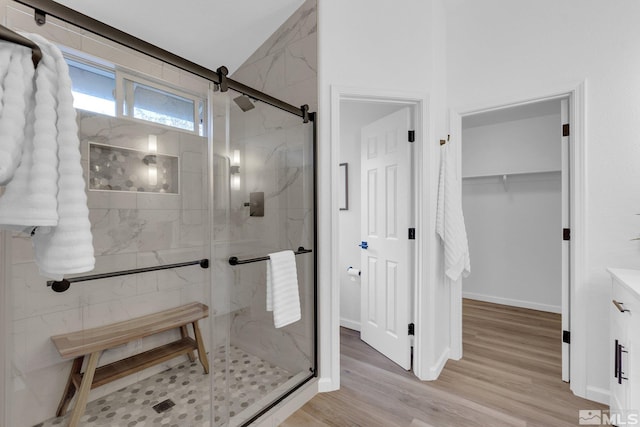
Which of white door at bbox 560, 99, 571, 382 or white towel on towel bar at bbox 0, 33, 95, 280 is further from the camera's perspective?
white door at bbox 560, 99, 571, 382

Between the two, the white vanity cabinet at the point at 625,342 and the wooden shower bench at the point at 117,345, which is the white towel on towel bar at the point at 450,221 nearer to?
the white vanity cabinet at the point at 625,342

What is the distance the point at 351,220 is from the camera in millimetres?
3195

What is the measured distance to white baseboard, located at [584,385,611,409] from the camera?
196cm

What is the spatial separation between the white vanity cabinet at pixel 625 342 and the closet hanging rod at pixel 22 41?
7.80 ft

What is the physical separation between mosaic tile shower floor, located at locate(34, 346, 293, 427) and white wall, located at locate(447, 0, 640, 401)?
2164 mm

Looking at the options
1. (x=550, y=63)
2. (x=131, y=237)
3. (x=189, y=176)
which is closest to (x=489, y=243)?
(x=550, y=63)

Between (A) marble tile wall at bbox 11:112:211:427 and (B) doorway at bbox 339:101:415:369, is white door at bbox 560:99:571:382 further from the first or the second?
(A) marble tile wall at bbox 11:112:211:427

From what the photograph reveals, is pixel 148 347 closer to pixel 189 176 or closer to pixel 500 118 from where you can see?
pixel 189 176

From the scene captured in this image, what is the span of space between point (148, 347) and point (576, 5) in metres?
3.76

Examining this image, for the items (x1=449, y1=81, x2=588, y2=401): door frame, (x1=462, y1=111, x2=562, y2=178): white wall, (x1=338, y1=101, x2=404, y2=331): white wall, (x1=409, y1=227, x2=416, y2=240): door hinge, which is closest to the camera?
(x1=449, y1=81, x2=588, y2=401): door frame

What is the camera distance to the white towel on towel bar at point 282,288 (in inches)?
72.2

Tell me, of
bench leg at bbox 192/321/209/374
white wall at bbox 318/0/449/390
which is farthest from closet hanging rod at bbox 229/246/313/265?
bench leg at bbox 192/321/209/374

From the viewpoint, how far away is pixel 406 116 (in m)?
2.38

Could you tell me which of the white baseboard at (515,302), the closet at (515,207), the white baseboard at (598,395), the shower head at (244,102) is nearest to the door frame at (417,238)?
the shower head at (244,102)
